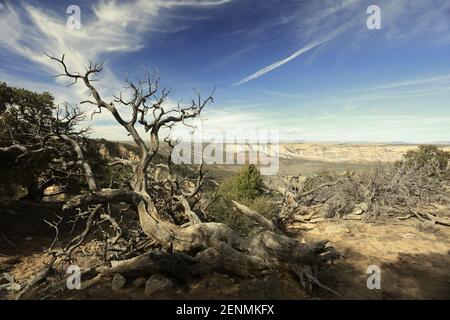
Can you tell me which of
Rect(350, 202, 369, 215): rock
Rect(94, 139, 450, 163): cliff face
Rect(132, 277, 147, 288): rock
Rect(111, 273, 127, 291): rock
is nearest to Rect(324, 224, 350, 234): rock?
Rect(350, 202, 369, 215): rock

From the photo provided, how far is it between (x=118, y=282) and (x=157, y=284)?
0.85 meters

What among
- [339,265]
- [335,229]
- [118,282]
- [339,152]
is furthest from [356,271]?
[339,152]

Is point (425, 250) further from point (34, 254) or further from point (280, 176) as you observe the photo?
point (34, 254)

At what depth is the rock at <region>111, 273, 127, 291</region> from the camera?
5766 mm

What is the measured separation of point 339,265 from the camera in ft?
Answer: 23.9

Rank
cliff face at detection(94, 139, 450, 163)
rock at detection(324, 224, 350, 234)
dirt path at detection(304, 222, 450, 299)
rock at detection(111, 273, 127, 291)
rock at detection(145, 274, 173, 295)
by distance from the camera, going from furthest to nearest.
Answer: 1. cliff face at detection(94, 139, 450, 163)
2. rock at detection(324, 224, 350, 234)
3. dirt path at detection(304, 222, 450, 299)
4. rock at detection(111, 273, 127, 291)
5. rock at detection(145, 274, 173, 295)

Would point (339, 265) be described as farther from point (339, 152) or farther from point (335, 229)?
point (339, 152)

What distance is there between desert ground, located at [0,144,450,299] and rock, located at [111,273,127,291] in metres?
0.06

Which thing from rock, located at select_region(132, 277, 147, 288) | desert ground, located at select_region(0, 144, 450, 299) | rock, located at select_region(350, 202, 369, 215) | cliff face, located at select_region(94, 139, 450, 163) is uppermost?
cliff face, located at select_region(94, 139, 450, 163)

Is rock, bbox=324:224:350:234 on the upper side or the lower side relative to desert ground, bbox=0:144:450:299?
upper

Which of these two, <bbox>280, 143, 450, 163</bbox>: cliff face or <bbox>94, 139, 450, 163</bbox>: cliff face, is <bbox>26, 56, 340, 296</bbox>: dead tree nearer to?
<bbox>94, 139, 450, 163</bbox>: cliff face
